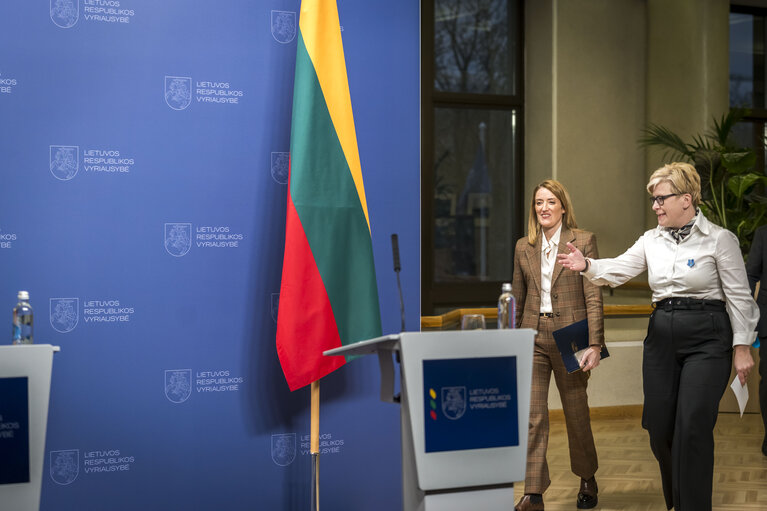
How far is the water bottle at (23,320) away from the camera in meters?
2.67

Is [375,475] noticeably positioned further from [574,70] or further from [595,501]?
[574,70]

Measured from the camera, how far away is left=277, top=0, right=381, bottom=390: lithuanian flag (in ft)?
11.3

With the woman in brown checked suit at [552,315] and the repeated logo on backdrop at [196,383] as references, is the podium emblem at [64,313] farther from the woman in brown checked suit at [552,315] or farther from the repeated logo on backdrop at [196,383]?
the woman in brown checked suit at [552,315]

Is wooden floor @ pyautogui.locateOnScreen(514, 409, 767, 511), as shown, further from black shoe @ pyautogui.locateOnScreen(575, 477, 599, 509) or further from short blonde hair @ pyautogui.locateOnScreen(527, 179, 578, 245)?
short blonde hair @ pyautogui.locateOnScreen(527, 179, 578, 245)

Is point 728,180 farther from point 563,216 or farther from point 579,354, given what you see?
point 579,354

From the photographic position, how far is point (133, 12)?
3.48 metres

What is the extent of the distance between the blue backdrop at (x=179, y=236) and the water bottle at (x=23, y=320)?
63 centimetres

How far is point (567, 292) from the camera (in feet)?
13.7

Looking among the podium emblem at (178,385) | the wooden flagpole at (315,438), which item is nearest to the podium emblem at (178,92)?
the podium emblem at (178,385)

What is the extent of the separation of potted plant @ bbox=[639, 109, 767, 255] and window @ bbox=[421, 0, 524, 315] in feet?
5.24

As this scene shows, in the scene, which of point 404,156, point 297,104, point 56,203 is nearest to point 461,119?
point 404,156

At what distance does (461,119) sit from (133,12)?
4.61m

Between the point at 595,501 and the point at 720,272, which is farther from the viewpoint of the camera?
the point at 595,501

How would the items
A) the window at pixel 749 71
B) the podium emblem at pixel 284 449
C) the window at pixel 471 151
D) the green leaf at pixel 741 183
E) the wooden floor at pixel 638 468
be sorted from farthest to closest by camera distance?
1. the window at pixel 749 71
2. the window at pixel 471 151
3. the green leaf at pixel 741 183
4. the wooden floor at pixel 638 468
5. the podium emblem at pixel 284 449
